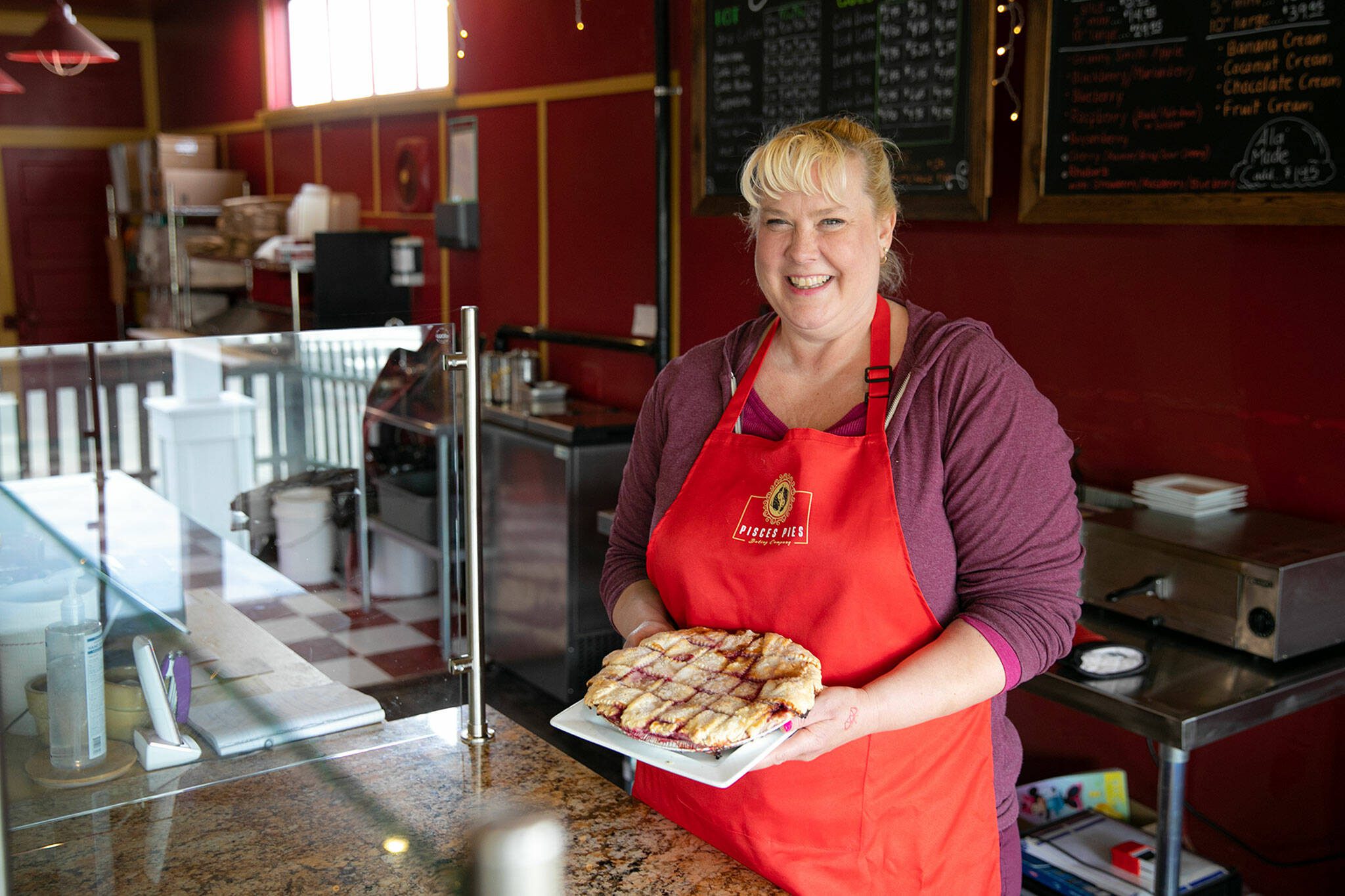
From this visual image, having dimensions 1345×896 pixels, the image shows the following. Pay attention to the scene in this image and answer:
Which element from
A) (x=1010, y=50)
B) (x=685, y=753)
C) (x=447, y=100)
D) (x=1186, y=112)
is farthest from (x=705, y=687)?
(x=447, y=100)

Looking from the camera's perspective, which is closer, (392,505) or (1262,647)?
(392,505)

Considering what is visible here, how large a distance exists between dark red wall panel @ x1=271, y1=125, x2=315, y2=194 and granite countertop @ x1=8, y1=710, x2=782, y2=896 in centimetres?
610

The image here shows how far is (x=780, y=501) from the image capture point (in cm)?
173

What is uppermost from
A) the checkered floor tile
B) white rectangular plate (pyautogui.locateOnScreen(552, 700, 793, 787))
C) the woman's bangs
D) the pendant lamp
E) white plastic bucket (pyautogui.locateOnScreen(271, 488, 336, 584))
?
the pendant lamp

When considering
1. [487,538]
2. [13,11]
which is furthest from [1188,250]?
[13,11]

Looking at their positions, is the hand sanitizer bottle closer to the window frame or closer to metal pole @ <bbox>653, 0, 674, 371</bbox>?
metal pole @ <bbox>653, 0, 674, 371</bbox>

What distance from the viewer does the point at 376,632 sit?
1701 millimetres

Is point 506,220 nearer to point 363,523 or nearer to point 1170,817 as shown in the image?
point 363,523

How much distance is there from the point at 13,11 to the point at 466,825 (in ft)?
29.3

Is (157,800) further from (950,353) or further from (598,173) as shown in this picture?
(598,173)

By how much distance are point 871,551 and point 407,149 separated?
15.9 feet

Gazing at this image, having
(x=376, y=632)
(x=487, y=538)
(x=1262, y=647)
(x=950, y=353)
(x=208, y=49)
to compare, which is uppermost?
(x=208, y=49)

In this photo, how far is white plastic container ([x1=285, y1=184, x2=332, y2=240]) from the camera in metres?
6.32

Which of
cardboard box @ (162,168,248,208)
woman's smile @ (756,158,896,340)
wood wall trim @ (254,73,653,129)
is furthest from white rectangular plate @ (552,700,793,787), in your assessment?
cardboard box @ (162,168,248,208)
